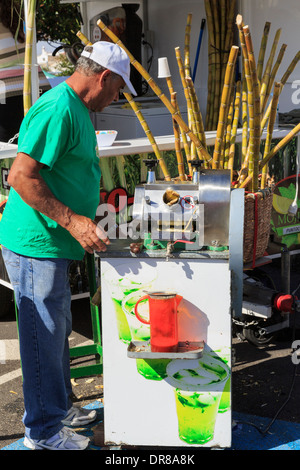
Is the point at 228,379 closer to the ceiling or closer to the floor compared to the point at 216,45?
closer to the floor

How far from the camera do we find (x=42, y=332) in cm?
277

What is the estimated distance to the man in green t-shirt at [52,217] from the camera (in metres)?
2.53

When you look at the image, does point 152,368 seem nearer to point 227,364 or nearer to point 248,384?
point 227,364

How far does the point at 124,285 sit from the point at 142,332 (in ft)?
0.72

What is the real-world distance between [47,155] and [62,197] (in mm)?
237

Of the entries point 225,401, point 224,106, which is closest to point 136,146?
point 224,106

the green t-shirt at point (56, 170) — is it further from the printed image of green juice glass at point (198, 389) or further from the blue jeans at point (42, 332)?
the printed image of green juice glass at point (198, 389)

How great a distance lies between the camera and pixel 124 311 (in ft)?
9.03

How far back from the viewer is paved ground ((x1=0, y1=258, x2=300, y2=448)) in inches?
133

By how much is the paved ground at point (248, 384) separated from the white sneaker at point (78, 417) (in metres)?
0.25

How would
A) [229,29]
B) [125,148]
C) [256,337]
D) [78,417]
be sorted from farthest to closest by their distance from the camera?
[229,29] → [256,337] → [125,148] → [78,417]

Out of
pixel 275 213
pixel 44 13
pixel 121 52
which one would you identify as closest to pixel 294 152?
pixel 275 213

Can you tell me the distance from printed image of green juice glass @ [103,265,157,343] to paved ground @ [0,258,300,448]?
0.92m

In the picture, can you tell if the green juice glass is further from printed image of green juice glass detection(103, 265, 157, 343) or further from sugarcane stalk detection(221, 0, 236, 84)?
sugarcane stalk detection(221, 0, 236, 84)
